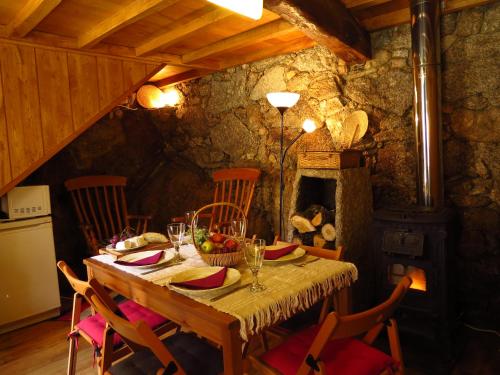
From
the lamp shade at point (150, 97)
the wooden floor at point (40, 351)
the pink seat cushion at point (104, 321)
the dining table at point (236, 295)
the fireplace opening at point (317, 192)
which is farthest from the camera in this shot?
the lamp shade at point (150, 97)

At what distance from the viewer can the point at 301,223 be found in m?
2.65

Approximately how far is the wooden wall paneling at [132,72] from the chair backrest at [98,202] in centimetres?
110

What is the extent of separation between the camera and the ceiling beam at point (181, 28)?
238 centimetres

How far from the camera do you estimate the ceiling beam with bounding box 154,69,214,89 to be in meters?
3.82

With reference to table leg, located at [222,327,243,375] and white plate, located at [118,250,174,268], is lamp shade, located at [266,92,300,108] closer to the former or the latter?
white plate, located at [118,250,174,268]

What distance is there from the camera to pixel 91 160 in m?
3.86

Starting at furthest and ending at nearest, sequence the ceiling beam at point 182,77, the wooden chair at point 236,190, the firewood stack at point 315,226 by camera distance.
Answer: the ceiling beam at point 182,77 → the wooden chair at point 236,190 → the firewood stack at point 315,226

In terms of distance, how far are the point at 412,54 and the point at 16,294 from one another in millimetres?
3223

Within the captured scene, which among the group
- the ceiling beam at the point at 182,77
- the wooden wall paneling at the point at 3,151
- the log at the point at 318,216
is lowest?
the log at the point at 318,216

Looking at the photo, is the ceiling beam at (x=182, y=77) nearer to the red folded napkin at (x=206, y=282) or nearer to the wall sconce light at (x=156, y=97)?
the wall sconce light at (x=156, y=97)

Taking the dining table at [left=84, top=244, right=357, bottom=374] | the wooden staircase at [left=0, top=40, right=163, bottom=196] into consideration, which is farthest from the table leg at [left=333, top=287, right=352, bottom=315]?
the wooden staircase at [left=0, top=40, right=163, bottom=196]

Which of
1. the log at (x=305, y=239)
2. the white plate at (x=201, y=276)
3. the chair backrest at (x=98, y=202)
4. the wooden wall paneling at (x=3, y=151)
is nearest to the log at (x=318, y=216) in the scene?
the log at (x=305, y=239)

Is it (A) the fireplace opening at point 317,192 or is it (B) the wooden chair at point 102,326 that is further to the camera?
(A) the fireplace opening at point 317,192

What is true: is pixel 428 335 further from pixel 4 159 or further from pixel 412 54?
pixel 4 159
